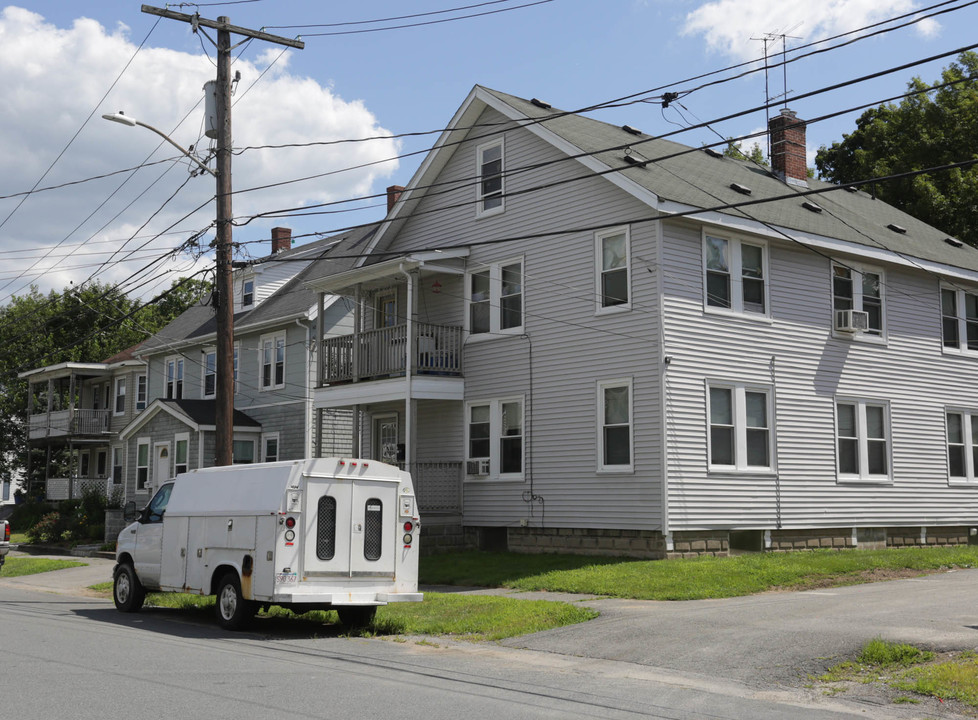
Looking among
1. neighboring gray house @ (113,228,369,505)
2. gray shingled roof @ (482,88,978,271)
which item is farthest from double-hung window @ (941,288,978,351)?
neighboring gray house @ (113,228,369,505)

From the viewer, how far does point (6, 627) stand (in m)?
13.8

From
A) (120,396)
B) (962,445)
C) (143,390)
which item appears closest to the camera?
(962,445)

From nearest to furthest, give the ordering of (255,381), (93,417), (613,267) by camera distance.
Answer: (613,267), (255,381), (93,417)

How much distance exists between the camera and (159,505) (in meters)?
16.0

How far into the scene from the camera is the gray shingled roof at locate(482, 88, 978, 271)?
2159cm

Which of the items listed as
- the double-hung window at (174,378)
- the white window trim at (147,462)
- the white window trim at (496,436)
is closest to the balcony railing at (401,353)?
the white window trim at (496,436)

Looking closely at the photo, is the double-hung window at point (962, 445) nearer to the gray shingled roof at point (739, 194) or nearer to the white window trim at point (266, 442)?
the gray shingled roof at point (739, 194)

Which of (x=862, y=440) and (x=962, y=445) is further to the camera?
(x=962, y=445)

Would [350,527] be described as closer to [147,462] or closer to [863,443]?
[863,443]

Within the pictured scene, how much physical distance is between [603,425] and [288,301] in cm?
1699

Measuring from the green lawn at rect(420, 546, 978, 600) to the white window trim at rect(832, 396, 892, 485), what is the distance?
1970mm

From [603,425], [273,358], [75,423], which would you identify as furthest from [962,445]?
[75,423]

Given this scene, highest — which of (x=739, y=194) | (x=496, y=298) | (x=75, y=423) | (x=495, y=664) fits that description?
(x=739, y=194)

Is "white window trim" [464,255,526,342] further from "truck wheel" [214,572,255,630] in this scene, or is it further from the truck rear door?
"truck wheel" [214,572,255,630]
